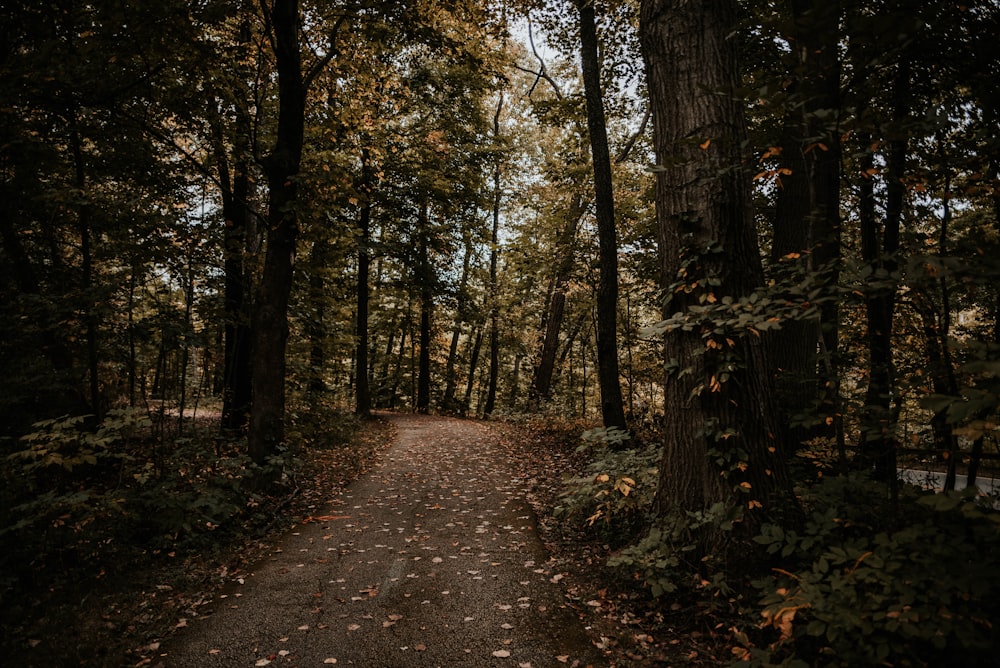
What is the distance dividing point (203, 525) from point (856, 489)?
6.71m

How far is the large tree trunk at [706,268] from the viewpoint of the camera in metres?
3.74

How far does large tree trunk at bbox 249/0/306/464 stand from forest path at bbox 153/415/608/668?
1718mm

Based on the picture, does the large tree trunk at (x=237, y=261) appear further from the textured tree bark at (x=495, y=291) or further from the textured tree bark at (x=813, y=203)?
the textured tree bark at (x=495, y=291)

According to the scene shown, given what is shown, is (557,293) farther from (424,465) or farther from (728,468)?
(728,468)

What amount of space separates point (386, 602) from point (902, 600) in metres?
3.85

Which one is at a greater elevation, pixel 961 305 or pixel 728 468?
pixel 961 305

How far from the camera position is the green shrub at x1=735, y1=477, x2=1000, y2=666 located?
2.33 metres

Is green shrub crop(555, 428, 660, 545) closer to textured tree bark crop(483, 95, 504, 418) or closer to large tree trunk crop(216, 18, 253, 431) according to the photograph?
large tree trunk crop(216, 18, 253, 431)

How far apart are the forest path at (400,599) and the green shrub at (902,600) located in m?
1.40

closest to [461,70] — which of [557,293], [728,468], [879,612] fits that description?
[557,293]

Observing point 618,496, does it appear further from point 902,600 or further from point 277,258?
point 277,258

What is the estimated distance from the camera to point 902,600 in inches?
96.0

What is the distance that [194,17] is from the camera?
6527 mm

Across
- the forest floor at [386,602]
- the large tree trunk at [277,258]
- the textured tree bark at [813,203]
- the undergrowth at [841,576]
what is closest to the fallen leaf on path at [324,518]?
the forest floor at [386,602]
